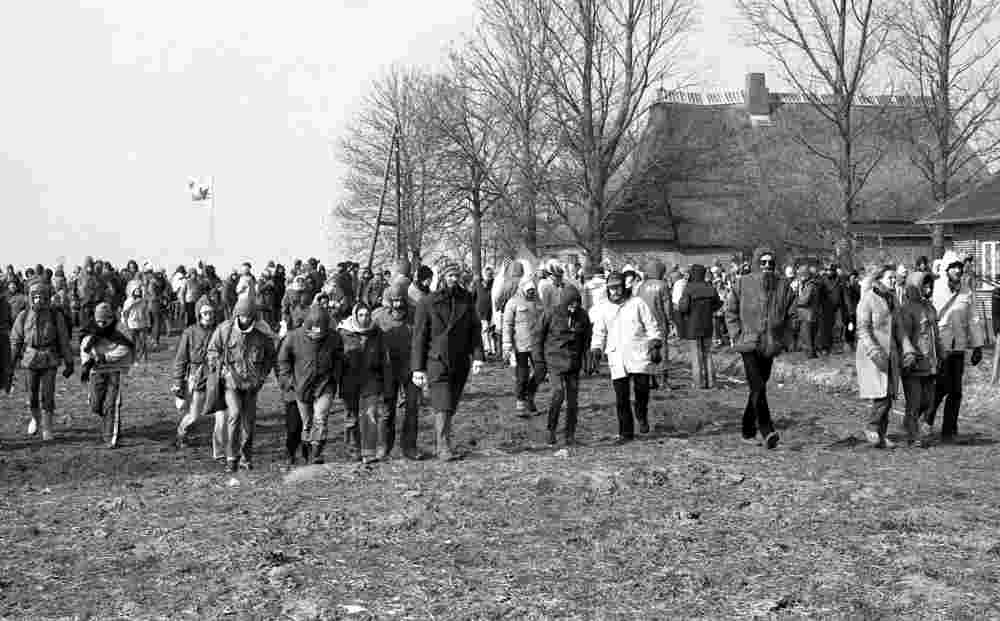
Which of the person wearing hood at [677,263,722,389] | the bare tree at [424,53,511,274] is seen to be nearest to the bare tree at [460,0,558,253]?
the bare tree at [424,53,511,274]

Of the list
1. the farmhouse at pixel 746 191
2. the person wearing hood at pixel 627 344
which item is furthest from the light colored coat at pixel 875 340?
the farmhouse at pixel 746 191

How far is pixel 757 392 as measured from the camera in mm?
12094

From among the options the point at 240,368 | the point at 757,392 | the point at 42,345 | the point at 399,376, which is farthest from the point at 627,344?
the point at 42,345

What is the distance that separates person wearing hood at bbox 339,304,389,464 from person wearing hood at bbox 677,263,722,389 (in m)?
7.01

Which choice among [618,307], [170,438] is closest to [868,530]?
[618,307]

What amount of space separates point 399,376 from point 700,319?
681 cm

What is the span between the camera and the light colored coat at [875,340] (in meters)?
12.2

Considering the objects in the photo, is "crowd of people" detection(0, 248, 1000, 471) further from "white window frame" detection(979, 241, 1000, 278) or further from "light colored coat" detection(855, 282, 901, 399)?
"white window frame" detection(979, 241, 1000, 278)

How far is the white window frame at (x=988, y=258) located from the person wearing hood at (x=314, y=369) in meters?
24.7

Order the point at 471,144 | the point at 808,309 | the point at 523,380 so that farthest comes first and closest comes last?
the point at 471,144 → the point at 808,309 → the point at 523,380

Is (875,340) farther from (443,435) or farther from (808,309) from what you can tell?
(808,309)

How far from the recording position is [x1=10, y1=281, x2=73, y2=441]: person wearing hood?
14.8 m

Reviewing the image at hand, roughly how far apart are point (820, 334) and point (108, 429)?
14061mm

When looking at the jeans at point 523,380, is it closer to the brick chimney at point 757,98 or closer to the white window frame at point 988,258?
the white window frame at point 988,258
